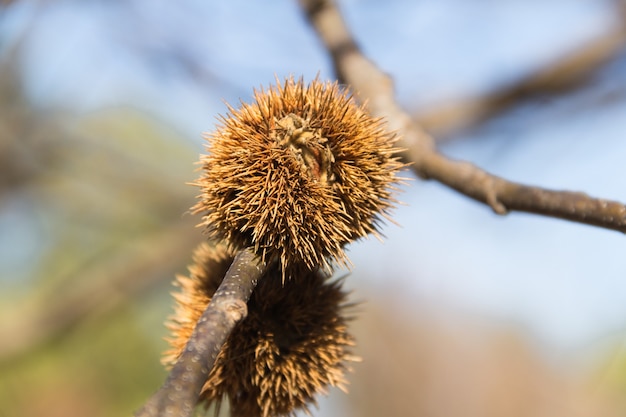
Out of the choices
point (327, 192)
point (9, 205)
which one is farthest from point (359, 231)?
point (9, 205)

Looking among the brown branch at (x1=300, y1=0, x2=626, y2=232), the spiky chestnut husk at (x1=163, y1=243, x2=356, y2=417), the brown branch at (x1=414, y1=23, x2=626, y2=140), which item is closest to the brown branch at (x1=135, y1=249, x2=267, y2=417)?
the spiky chestnut husk at (x1=163, y1=243, x2=356, y2=417)

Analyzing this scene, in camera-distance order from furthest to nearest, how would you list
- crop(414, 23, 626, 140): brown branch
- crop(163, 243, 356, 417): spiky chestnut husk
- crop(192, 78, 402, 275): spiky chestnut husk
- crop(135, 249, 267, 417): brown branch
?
crop(414, 23, 626, 140): brown branch < crop(163, 243, 356, 417): spiky chestnut husk < crop(192, 78, 402, 275): spiky chestnut husk < crop(135, 249, 267, 417): brown branch

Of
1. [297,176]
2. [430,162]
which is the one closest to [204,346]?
[297,176]

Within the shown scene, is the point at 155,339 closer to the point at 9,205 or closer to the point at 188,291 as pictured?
the point at 9,205

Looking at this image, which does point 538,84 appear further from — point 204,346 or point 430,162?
point 204,346

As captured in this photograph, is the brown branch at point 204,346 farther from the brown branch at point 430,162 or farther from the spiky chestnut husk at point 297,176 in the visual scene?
the brown branch at point 430,162

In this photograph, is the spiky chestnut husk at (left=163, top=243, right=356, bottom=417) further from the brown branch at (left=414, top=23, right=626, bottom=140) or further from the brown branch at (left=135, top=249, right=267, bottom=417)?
the brown branch at (left=414, top=23, right=626, bottom=140)
